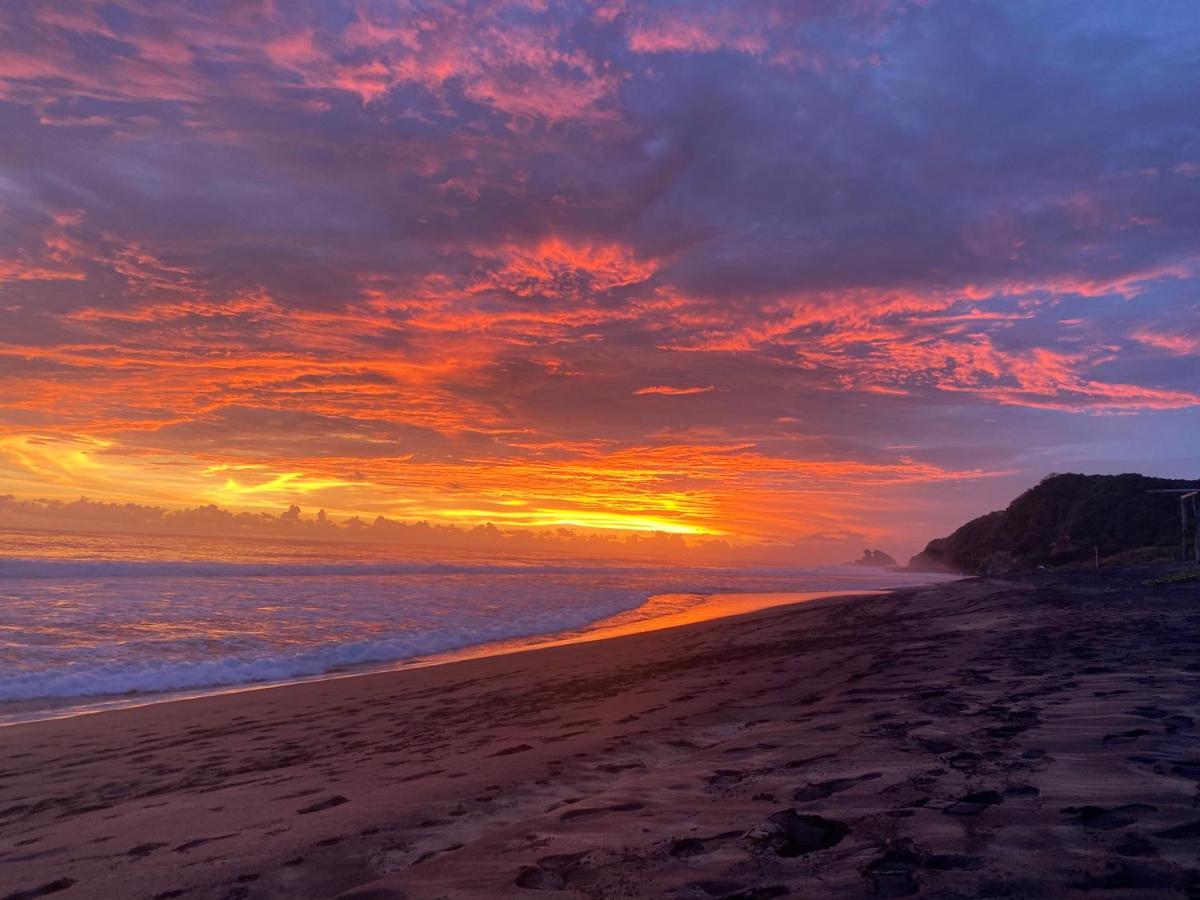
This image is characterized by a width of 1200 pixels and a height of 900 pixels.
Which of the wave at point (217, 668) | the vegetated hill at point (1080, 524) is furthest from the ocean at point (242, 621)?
the vegetated hill at point (1080, 524)

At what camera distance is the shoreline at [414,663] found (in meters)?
11.1

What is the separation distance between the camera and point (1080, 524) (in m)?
50.1

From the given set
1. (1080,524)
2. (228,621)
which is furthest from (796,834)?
(1080,524)

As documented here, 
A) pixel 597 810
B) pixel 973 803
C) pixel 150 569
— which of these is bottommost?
pixel 150 569

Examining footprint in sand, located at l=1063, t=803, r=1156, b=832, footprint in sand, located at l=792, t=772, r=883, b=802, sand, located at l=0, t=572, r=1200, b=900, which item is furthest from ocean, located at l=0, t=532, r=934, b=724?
footprint in sand, located at l=1063, t=803, r=1156, b=832

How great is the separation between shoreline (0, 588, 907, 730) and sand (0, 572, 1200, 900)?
1182 millimetres

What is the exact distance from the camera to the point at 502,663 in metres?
14.8

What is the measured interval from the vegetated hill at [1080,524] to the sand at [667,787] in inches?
1395

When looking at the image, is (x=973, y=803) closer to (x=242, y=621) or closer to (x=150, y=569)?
(x=242, y=621)

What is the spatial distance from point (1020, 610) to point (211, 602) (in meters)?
23.4

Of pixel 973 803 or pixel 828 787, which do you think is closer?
pixel 973 803

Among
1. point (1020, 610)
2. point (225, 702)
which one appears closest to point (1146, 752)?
point (225, 702)

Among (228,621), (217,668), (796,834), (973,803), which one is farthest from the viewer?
(228,621)

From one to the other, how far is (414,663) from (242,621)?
7.32 m
